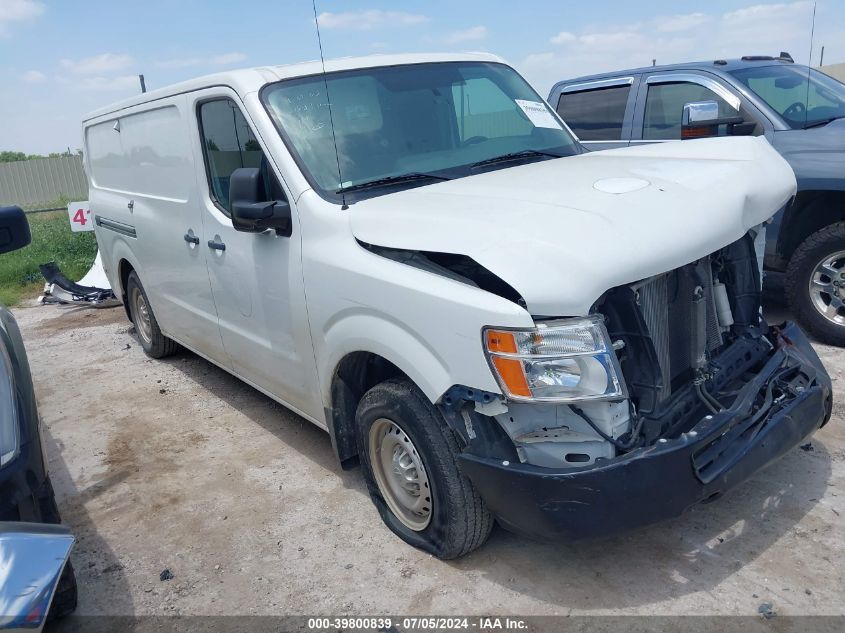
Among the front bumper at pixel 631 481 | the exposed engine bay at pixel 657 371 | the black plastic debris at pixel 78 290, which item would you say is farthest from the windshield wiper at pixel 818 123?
the black plastic debris at pixel 78 290

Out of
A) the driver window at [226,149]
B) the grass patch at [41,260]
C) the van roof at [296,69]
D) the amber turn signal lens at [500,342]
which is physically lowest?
the grass patch at [41,260]

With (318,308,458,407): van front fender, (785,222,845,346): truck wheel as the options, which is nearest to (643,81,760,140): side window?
→ (785,222,845,346): truck wheel

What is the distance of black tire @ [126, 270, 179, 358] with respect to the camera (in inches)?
239

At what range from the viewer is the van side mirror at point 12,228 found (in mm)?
2686

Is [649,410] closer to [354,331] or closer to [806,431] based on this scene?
[806,431]

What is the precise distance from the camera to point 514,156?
12.9 feet

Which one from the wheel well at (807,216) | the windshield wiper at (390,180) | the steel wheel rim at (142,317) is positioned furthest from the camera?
the steel wheel rim at (142,317)

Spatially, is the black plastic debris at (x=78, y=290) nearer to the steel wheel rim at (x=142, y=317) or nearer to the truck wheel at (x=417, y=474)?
the steel wheel rim at (x=142, y=317)

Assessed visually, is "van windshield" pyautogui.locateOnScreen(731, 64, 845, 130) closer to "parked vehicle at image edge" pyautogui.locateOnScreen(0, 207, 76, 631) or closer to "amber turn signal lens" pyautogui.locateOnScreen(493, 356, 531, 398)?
"amber turn signal lens" pyautogui.locateOnScreen(493, 356, 531, 398)

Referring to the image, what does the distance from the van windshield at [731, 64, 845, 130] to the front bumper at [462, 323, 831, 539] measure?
361cm

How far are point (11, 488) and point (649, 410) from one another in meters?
2.22

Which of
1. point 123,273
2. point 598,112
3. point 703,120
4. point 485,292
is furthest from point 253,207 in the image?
point 598,112

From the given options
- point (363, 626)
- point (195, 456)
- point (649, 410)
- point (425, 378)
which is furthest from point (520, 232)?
point (195, 456)

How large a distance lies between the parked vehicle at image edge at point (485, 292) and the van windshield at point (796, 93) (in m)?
2.17
